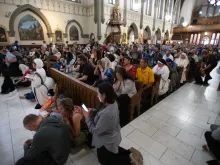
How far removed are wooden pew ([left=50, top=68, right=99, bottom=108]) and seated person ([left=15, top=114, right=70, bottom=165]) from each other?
0.87 metres

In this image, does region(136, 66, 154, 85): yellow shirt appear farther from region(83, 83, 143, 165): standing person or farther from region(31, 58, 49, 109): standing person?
region(31, 58, 49, 109): standing person

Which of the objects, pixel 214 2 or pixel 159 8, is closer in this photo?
pixel 159 8

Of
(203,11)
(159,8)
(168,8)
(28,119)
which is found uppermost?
(168,8)

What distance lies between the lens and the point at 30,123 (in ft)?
5.12

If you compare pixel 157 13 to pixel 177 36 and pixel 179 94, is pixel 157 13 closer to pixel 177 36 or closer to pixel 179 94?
pixel 177 36

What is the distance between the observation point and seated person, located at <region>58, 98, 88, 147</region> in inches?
74.9

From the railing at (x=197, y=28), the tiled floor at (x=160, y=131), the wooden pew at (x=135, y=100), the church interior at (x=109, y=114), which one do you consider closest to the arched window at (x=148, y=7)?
the railing at (x=197, y=28)

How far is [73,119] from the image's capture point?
6.38 ft

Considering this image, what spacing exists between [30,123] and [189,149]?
2500mm

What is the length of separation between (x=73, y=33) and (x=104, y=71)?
11.1 metres

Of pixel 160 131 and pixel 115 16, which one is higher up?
pixel 115 16

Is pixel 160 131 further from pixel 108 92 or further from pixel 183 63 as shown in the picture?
pixel 183 63

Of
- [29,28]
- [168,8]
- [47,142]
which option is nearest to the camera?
[47,142]

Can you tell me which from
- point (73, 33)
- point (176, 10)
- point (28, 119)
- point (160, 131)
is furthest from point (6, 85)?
point (176, 10)
